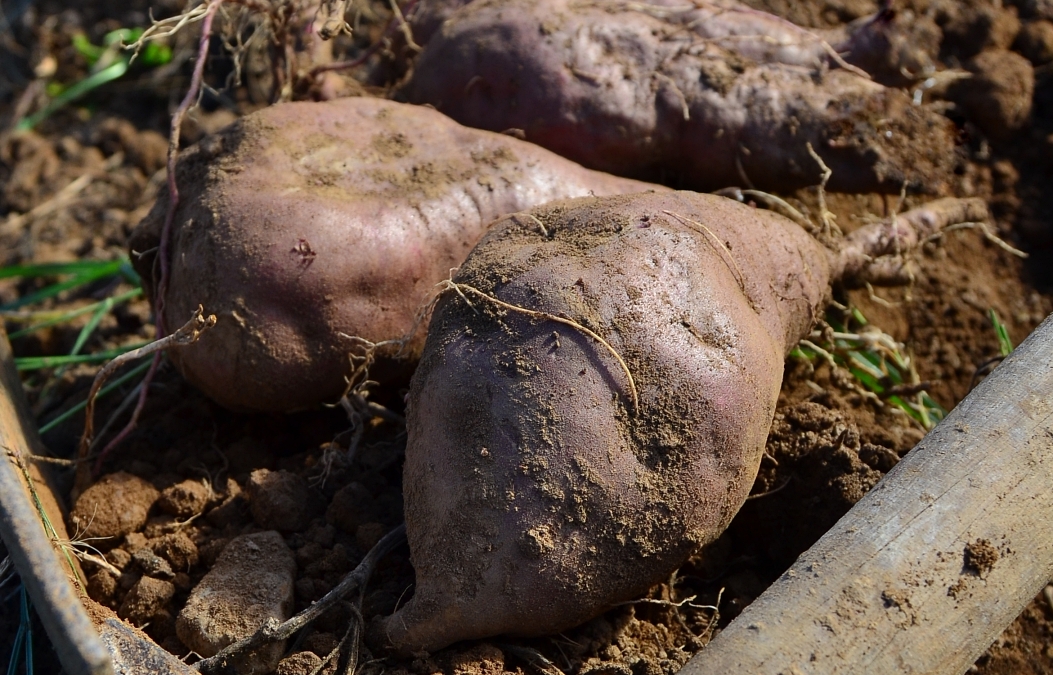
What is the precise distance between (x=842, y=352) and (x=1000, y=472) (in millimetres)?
768

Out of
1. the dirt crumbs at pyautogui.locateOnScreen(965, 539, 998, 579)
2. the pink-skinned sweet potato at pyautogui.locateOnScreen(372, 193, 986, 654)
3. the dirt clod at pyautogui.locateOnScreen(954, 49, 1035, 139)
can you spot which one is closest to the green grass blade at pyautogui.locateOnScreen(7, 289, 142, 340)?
the pink-skinned sweet potato at pyautogui.locateOnScreen(372, 193, 986, 654)

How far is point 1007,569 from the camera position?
1.36 m

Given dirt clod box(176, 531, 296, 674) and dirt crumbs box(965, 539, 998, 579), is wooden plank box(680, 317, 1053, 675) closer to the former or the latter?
dirt crumbs box(965, 539, 998, 579)

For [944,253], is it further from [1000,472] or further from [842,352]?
[1000,472]

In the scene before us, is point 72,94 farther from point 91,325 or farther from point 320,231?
point 320,231

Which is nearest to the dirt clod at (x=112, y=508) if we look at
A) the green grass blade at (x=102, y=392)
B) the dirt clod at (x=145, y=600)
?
the dirt clod at (x=145, y=600)

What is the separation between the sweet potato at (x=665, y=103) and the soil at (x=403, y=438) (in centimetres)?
22

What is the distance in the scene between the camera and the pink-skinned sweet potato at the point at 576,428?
57.4 inches

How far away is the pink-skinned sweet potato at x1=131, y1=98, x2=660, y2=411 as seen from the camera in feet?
5.97

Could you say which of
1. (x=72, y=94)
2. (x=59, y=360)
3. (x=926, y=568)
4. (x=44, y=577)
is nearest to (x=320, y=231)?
(x=44, y=577)

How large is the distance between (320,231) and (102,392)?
2.75 feet

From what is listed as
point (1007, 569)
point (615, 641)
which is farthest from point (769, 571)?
point (1007, 569)

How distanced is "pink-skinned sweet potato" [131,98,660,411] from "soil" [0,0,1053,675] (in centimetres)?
19

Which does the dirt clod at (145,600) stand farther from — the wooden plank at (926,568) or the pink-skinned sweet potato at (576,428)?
the wooden plank at (926,568)
